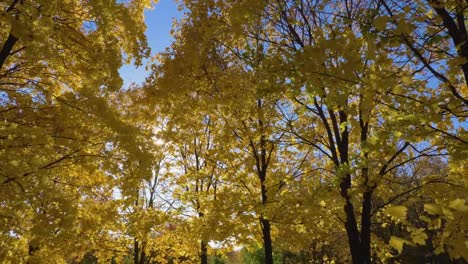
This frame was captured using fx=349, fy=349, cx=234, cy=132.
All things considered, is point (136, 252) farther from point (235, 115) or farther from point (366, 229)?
point (366, 229)

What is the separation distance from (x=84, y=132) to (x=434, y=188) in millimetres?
6110

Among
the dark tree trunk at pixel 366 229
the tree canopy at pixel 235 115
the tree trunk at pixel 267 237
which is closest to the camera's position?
the tree canopy at pixel 235 115

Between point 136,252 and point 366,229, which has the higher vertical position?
point 366,229

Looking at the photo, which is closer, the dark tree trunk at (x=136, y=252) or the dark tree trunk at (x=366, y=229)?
the dark tree trunk at (x=366, y=229)

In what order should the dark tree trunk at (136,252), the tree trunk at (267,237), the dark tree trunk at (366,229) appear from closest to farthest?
1. the dark tree trunk at (366,229)
2. the tree trunk at (267,237)
3. the dark tree trunk at (136,252)

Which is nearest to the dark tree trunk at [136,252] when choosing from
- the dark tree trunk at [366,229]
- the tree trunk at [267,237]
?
the tree trunk at [267,237]

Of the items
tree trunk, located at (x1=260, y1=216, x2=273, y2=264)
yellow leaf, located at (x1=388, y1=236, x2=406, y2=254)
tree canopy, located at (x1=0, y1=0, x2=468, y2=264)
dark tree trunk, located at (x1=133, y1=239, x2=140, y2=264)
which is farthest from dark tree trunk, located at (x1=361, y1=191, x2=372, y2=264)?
dark tree trunk, located at (x1=133, y1=239, x2=140, y2=264)

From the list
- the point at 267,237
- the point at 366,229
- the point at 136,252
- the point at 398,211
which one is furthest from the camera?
the point at 136,252

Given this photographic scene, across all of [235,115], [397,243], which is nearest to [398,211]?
[397,243]

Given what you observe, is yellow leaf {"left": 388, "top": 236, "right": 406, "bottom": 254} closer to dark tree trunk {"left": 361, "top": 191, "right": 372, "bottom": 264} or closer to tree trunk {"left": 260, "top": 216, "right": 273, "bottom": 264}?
dark tree trunk {"left": 361, "top": 191, "right": 372, "bottom": 264}

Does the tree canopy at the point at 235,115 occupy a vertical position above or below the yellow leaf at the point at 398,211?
above

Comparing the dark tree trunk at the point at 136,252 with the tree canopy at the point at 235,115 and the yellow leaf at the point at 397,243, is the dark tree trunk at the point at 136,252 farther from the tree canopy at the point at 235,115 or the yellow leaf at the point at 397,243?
the yellow leaf at the point at 397,243

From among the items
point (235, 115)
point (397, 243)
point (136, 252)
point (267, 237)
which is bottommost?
point (136, 252)

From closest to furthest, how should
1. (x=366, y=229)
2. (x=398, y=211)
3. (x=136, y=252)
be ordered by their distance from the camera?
1. (x=398, y=211)
2. (x=366, y=229)
3. (x=136, y=252)
